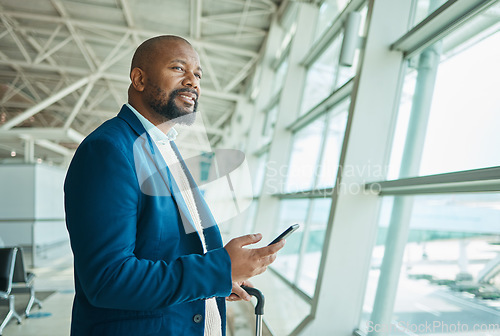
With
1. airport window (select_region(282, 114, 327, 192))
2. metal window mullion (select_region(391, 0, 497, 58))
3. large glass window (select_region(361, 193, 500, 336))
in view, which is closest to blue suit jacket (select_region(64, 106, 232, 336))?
large glass window (select_region(361, 193, 500, 336))

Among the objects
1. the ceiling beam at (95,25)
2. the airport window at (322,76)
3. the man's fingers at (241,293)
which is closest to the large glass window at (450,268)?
the man's fingers at (241,293)

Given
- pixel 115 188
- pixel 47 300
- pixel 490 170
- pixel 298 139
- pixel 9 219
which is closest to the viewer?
pixel 115 188

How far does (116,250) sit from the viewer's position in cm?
115

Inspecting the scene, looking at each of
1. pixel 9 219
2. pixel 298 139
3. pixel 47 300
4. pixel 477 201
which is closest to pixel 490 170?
pixel 477 201

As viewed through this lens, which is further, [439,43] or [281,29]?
[281,29]

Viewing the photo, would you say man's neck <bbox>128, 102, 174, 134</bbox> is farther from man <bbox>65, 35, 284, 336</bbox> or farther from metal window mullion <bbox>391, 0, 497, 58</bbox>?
metal window mullion <bbox>391, 0, 497, 58</bbox>

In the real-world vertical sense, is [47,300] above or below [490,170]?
below

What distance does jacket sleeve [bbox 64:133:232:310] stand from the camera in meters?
1.15

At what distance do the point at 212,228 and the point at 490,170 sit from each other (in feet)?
4.30

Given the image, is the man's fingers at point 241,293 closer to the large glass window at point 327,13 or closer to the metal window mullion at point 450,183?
the metal window mullion at point 450,183

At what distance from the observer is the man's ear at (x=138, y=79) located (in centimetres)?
152

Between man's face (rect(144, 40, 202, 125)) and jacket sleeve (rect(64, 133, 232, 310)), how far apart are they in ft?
1.05

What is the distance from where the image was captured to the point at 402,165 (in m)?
3.19

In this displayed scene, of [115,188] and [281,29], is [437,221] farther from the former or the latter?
[281,29]
